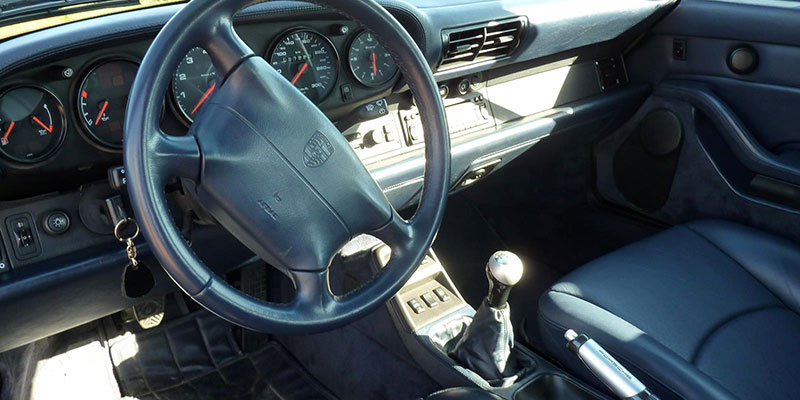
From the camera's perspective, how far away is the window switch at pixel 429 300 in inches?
71.9

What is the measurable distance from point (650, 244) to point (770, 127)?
660 mm

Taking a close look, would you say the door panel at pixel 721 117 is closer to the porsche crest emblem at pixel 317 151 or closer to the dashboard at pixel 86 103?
the dashboard at pixel 86 103

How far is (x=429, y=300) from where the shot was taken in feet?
6.01

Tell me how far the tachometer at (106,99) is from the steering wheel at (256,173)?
1.41 ft

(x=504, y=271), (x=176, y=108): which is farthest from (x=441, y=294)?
(x=176, y=108)

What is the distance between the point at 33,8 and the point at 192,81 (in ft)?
1.26

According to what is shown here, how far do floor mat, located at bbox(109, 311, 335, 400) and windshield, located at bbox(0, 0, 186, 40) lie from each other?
108 centimetres

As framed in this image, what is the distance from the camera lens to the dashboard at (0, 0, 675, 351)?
1.34 m

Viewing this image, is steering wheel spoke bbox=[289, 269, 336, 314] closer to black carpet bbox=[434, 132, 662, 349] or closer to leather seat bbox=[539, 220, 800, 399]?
leather seat bbox=[539, 220, 800, 399]

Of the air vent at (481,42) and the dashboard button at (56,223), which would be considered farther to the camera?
the air vent at (481,42)

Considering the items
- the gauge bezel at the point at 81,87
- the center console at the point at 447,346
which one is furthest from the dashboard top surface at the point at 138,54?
the center console at the point at 447,346

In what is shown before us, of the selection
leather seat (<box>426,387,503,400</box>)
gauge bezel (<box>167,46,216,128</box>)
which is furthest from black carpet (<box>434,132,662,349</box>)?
gauge bezel (<box>167,46,216,128</box>)

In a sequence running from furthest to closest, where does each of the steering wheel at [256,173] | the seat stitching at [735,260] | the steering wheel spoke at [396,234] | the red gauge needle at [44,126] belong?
the seat stitching at [735,260] < the red gauge needle at [44,126] < the steering wheel spoke at [396,234] < the steering wheel at [256,173]

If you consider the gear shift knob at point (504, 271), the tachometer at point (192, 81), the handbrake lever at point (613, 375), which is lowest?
the handbrake lever at point (613, 375)
